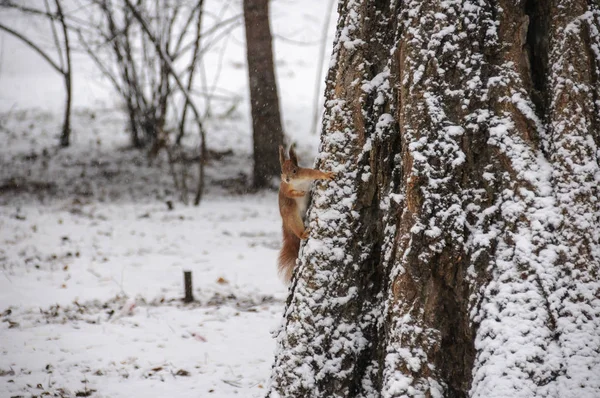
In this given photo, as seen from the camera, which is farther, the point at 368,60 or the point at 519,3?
the point at 368,60

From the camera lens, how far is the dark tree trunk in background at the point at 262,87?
9070 mm

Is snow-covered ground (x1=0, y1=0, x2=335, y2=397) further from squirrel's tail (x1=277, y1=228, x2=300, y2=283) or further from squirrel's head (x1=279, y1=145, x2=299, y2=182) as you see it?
squirrel's head (x1=279, y1=145, x2=299, y2=182)

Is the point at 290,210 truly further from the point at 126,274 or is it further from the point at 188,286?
the point at 126,274

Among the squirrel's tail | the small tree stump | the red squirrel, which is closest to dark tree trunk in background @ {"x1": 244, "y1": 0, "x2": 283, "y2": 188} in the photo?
the small tree stump

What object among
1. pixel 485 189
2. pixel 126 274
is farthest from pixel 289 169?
pixel 126 274

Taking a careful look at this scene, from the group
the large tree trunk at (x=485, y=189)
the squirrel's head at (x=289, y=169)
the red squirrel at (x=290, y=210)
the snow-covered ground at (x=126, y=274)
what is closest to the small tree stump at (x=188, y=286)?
the snow-covered ground at (x=126, y=274)

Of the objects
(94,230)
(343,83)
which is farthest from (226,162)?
(343,83)

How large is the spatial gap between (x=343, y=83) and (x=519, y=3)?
2.73ft

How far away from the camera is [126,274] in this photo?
5684mm

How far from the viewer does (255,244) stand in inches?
270

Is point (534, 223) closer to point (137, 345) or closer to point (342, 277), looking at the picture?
point (342, 277)

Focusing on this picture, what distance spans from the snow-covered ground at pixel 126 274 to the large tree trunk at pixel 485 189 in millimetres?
1468

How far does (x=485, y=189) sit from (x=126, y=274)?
4.20 m

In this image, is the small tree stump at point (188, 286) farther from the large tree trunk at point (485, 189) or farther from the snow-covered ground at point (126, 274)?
the large tree trunk at point (485, 189)
